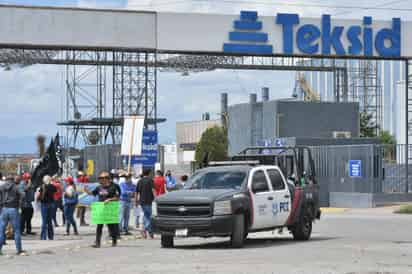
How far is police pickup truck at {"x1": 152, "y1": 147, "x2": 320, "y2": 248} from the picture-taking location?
68.1ft

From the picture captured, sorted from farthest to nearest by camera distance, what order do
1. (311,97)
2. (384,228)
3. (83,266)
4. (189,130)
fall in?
(189,130), (311,97), (384,228), (83,266)

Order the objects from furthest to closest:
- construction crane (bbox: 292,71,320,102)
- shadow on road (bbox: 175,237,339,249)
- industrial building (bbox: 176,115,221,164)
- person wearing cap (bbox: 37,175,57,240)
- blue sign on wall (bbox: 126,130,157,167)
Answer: industrial building (bbox: 176,115,221,164) < construction crane (bbox: 292,71,320,102) < blue sign on wall (bbox: 126,130,157,167) < person wearing cap (bbox: 37,175,57,240) < shadow on road (bbox: 175,237,339,249)

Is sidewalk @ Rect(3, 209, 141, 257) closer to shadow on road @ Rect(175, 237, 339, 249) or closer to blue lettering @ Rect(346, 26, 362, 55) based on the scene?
shadow on road @ Rect(175, 237, 339, 249)

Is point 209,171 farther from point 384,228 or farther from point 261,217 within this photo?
point 384,228

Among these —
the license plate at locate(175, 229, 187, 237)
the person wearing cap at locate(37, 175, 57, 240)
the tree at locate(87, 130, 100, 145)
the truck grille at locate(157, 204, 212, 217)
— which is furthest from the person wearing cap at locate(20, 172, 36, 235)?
the tree at locate(87, 130, 100, 145)

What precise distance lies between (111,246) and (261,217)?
3.57m

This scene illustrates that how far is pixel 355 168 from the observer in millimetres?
45812

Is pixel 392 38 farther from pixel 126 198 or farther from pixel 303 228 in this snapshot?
pixel 303 228

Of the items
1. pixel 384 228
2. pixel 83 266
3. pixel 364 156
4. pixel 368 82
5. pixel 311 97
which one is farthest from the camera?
pixel 311 97

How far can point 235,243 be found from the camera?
2086 centimetres

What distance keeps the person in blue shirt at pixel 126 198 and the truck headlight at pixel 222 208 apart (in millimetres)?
6459

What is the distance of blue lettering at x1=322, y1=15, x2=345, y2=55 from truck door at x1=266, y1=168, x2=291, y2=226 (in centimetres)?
1988

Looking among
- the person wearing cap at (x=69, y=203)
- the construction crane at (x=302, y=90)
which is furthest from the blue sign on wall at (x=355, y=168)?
the construction crane at (x=302, y=90)

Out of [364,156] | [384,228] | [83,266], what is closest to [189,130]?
[364,156]
